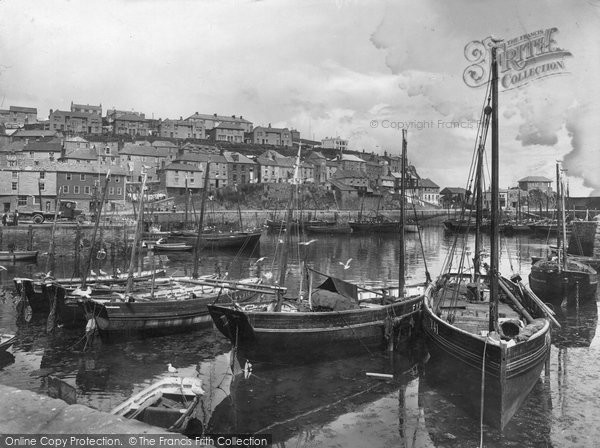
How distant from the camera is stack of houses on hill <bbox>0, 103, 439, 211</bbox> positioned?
261 ft

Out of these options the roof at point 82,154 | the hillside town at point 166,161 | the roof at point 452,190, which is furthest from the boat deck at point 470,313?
the roof at point 452,190

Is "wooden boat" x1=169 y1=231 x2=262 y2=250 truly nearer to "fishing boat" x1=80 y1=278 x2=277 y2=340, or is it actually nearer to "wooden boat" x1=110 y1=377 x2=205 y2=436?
"fishing boat" x1=80 y1=278 x2=277 y2=340

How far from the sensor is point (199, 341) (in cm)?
2255

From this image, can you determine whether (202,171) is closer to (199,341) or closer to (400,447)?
(199,341)

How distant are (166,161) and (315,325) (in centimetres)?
10999

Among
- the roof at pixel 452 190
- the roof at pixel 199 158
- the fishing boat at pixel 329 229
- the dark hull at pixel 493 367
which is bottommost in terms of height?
the dark hull at pixel 493 367

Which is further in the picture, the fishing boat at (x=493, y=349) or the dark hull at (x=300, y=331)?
the dark hull at (x=300, y=331)

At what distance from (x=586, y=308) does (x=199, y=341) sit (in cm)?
2359

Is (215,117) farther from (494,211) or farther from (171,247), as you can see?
(494,211)

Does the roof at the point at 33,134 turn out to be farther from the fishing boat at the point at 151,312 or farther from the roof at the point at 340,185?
the fishing boat at the point at 151,312

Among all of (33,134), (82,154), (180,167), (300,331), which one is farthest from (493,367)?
(33,134)

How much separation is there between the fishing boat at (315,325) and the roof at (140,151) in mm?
109456

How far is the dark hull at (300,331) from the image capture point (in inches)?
725

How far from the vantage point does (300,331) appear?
18906 mm
